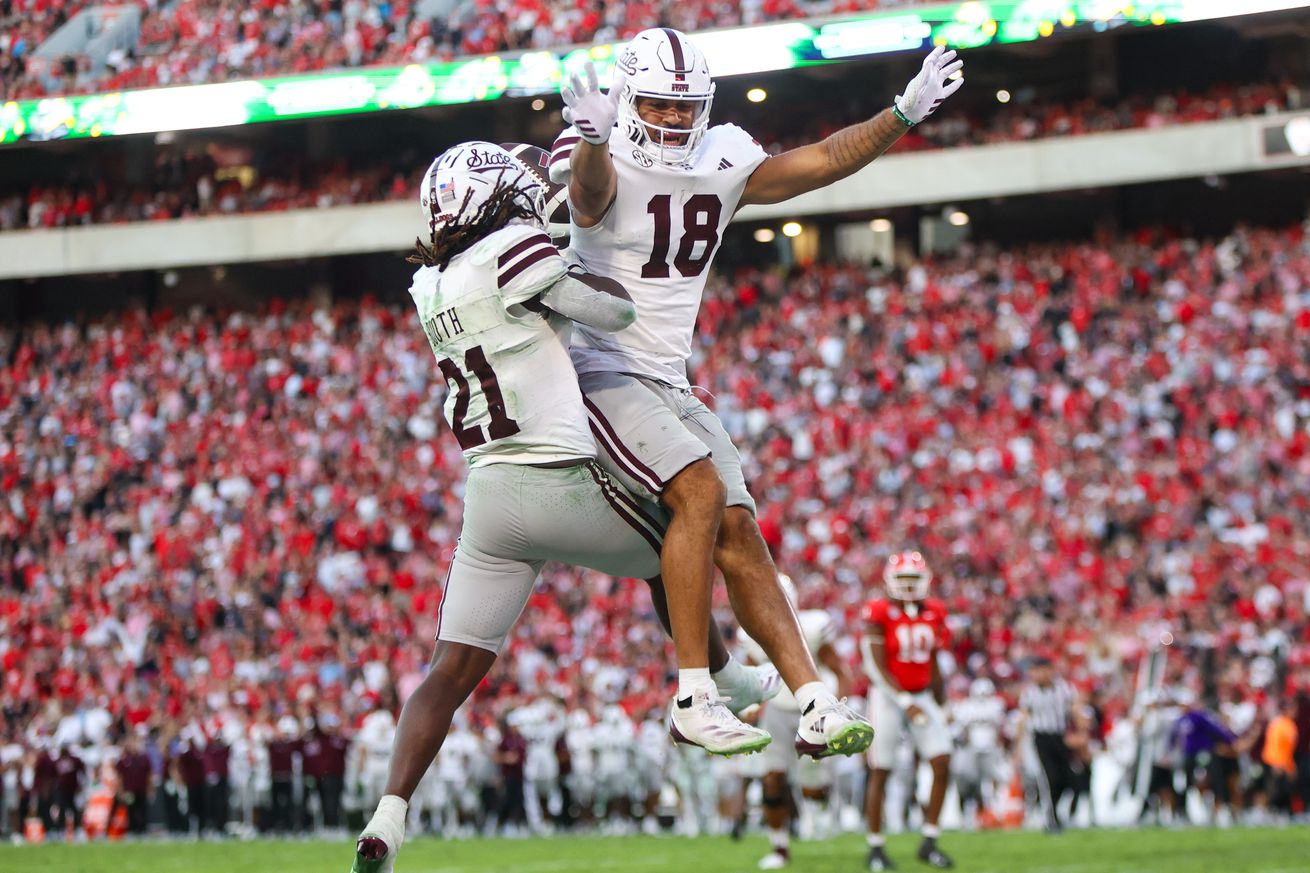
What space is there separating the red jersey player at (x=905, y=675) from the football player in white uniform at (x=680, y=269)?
6.80 m

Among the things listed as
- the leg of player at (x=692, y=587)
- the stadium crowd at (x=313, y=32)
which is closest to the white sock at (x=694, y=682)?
the leg of player at (x=692, y=587)

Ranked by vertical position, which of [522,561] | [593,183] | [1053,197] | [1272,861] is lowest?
[1272,861]

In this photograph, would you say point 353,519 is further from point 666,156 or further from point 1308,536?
point 666,156

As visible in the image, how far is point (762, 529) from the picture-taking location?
68.7ft

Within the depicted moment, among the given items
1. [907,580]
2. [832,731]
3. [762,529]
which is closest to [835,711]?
[832,731]

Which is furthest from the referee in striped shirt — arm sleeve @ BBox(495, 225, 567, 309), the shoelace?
arm sleeve @ BBox(495, 225, 567, 309)

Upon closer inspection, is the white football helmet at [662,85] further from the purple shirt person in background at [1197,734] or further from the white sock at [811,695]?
the purple shirt person in background at [1197,734]

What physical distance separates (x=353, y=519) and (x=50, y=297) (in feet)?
36.7

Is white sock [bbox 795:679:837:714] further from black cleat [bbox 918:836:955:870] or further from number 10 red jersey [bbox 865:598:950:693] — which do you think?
number 10 red jersey [bbox 865:598:950:693]

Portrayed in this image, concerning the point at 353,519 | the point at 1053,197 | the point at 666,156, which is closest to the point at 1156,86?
the point at 1053,197

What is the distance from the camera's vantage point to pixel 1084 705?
52.4 ft

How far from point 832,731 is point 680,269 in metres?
1.52

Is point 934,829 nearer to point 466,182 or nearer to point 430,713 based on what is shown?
point 430,713

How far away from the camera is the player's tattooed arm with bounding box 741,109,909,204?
5633mm
